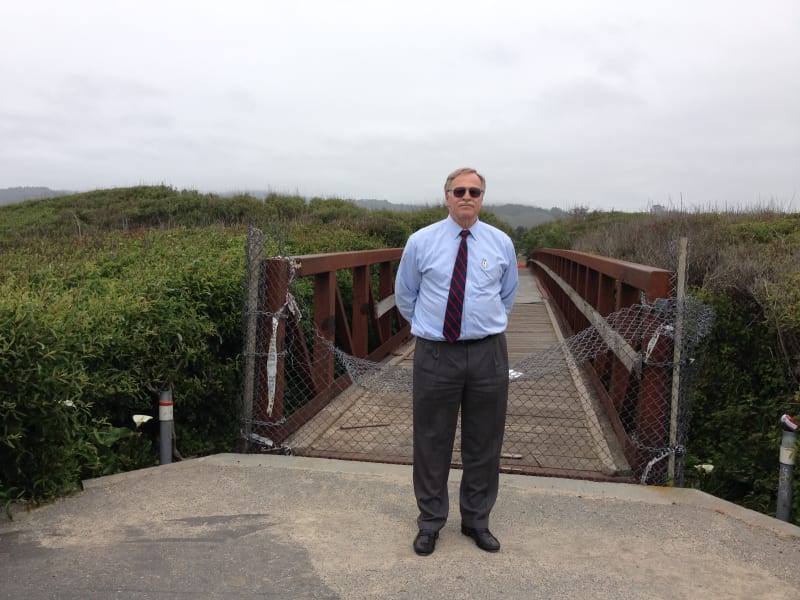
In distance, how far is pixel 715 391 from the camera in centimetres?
571

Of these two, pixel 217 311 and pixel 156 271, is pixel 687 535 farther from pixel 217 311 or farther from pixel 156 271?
pixel 156 271

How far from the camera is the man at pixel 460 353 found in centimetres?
321

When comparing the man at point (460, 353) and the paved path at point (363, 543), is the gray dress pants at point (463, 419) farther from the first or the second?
the paved path at point (363, 543)

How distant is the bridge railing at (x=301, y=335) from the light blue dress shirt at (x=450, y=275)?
157 centimetres

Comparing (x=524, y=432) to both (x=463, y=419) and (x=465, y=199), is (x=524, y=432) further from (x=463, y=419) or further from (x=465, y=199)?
(x=465, y=199)

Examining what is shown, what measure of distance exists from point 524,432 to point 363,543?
2509 millimetres

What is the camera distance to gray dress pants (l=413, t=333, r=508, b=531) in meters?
3.23

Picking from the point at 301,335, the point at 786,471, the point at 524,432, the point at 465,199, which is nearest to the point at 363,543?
the point at 465,199

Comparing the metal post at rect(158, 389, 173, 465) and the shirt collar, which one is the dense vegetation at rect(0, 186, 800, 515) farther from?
the shirt collar

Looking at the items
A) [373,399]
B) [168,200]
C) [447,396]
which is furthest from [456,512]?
[168,200]

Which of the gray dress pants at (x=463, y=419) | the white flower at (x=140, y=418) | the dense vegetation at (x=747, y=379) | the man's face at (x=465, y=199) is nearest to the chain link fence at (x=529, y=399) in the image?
the dense vegetation at (x=747, y=379)

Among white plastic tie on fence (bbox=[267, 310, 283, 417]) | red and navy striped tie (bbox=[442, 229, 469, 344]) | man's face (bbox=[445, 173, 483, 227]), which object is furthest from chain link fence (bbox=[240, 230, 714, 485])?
man's face (bbox=[445, 173, 483, 227])

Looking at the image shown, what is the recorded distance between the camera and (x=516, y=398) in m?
6.42

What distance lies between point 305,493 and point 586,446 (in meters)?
2.26
